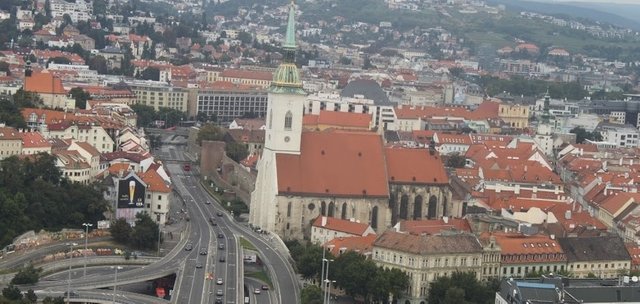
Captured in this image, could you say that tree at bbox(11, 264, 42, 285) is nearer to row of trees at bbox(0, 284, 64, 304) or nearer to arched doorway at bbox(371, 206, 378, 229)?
row of trees at bbox(0, 284, 64, 304)

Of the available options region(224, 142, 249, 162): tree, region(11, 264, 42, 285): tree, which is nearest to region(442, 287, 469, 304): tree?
region(11, 264, 42, 285): tree

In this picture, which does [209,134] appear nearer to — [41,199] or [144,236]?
[41,199]

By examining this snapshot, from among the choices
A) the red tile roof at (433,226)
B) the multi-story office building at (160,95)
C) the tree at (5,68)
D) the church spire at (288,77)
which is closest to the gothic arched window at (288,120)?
the church spire at (288,77)

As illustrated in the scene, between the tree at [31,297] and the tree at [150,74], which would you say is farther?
the tree at [150,74]

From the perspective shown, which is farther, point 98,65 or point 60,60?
point 98,65

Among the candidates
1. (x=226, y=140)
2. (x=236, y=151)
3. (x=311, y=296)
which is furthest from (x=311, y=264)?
(x=226, y=140)

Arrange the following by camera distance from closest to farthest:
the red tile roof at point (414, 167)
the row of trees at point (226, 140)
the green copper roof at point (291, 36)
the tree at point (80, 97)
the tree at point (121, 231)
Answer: the tree at point (121, 231) → the green copper roof at point (291, 36) → the red tile roof at point (414, 167) → the row of trees at point (226, 140) → the tree at point (80, 97)

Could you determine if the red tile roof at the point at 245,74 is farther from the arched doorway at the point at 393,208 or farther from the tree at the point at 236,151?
the arched doorway at the point at 393,208

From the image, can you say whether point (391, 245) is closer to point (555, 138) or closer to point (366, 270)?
point (366, 270)
